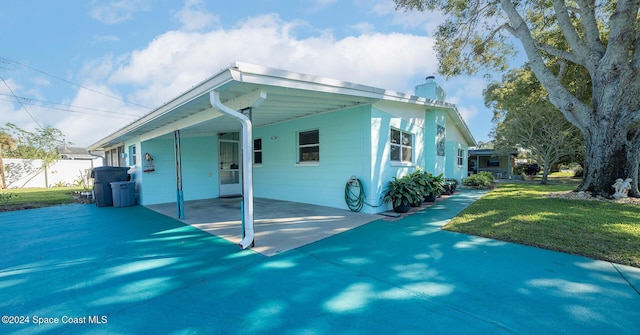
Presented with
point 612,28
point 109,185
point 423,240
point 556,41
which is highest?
point 556,41

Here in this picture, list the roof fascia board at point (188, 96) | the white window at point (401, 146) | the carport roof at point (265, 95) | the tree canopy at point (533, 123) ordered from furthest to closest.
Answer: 1. the tree canopy at point (533, 123)
2. the white window at point (401, 146)
3. the carport roof at point (265, 95)
4. the roof fascia board at point (188, 96)

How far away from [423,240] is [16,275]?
592 centimetres

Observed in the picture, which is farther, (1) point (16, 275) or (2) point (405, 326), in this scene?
(1) point (16, 275)

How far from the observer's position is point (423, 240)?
4504mm

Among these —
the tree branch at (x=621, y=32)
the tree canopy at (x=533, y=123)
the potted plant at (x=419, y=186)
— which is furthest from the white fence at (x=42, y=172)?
the tree canopy at (x=533, y=123)

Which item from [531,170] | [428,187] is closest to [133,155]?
[428,187]

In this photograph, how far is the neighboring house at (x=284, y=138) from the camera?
4.35 metres

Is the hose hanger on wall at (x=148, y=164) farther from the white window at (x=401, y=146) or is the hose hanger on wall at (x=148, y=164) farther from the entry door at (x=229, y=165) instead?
the white window at (x=401, y=146)

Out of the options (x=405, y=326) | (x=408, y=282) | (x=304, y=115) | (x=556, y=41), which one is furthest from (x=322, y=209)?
(x=556, y=41)

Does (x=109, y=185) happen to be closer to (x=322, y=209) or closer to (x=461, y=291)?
(x=322, y=209)

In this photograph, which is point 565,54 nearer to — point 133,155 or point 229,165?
point 229,165

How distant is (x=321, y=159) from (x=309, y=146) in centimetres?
72

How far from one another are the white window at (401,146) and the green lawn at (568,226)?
2498 millimetres

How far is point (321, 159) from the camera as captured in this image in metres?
7.80
